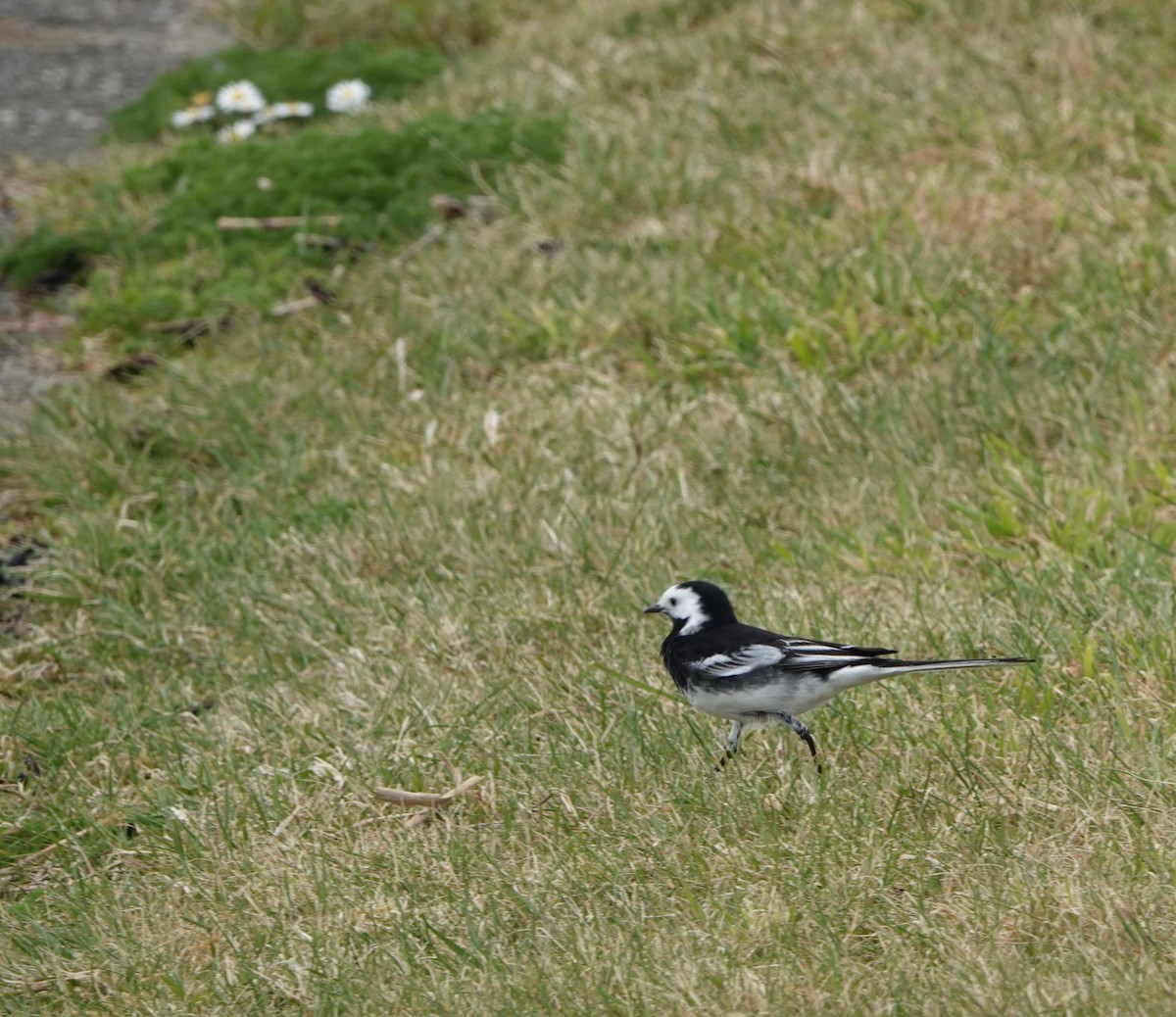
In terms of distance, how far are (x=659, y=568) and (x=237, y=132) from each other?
4.93 metres

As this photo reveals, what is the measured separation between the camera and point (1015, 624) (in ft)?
14.3

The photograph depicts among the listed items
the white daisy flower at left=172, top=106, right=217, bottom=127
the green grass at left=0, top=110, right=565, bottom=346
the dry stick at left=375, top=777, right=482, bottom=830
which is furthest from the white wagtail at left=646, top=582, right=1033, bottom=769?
the white daisy flower at left=172, top=106, right=217, bottom=127

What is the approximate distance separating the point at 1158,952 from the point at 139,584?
3.67 meters

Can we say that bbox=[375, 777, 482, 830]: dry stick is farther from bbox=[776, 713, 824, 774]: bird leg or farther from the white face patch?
bbox=[776, 713, 824, 774]: bird leg

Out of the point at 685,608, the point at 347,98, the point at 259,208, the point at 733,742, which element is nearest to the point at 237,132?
the point at 347,98

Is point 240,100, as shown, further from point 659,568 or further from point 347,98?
point 659,568

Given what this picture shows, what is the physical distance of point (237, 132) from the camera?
9.01m

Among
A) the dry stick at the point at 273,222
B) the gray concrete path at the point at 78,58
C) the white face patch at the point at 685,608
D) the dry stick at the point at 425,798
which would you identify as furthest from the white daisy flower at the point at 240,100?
the dry stick at the point at 425,798

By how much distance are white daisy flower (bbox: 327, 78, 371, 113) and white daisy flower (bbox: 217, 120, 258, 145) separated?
0.46m

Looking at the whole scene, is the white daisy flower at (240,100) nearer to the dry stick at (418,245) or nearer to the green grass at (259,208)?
the green grass at (259,208)

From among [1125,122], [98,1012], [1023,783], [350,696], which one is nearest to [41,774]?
[350,696]

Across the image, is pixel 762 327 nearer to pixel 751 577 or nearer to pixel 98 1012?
pixel 751 577

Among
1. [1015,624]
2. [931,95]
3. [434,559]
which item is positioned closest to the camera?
[1015,624]

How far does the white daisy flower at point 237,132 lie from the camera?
Answer: 8.91 metres
